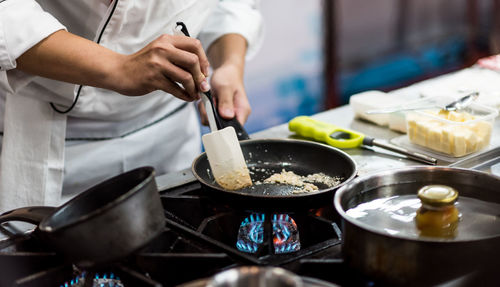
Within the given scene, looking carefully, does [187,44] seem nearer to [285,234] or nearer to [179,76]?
[179,76]

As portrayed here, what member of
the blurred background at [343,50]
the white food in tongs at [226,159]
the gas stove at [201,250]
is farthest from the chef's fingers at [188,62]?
the blurred background at [343,50]

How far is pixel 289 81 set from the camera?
4.22 m

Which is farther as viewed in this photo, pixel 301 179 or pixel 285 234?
Answer: pixel 301 179

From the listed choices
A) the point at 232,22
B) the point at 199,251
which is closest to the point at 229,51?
the point at 232,22

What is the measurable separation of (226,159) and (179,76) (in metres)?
0.21

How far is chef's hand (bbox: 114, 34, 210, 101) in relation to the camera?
1.19 metres

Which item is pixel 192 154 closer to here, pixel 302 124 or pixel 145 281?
pixel 302 124

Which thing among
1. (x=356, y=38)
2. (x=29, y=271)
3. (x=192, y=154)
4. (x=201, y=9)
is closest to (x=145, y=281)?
(x=29, y=271)

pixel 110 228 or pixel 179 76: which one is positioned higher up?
pixel 179 76

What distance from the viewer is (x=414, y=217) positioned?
0.90 meters

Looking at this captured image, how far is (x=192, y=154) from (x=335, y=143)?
0.61m

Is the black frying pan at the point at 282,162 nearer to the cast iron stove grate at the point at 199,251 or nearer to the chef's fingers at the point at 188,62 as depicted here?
the cast iron stove grate at the point at 199,251

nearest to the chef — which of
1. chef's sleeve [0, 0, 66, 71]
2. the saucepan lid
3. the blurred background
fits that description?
chef's sleeve [0, 0, 66, 71]

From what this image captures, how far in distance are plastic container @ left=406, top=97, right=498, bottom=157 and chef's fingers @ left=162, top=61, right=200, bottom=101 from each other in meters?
0.57
